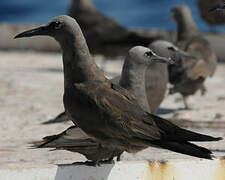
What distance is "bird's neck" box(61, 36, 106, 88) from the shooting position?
407cm

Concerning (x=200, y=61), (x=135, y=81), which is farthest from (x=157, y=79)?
(x=135, y=81)

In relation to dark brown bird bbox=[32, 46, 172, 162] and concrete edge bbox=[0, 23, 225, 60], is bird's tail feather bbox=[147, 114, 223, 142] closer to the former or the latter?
dark brown bird bbox=[32, 46, 172, 162]

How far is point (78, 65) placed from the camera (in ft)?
13.4

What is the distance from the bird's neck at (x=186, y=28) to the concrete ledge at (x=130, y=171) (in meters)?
5.02

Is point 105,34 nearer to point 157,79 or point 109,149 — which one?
point 157,79

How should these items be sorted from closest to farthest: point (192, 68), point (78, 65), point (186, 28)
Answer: point (78, 65)
point (192, 68)
point (186, 28)

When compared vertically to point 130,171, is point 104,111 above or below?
above

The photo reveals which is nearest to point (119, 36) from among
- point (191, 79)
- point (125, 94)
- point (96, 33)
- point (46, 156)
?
point (96, 33)

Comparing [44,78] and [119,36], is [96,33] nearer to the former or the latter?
[119,36]

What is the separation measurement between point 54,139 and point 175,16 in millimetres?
5781

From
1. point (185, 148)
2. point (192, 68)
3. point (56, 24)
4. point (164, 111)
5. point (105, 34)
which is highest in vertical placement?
point (56, 24)

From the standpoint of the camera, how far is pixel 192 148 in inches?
148

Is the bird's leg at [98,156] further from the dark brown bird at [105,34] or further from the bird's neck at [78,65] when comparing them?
the dark brown bird at [105,34]

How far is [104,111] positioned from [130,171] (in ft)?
1.78
